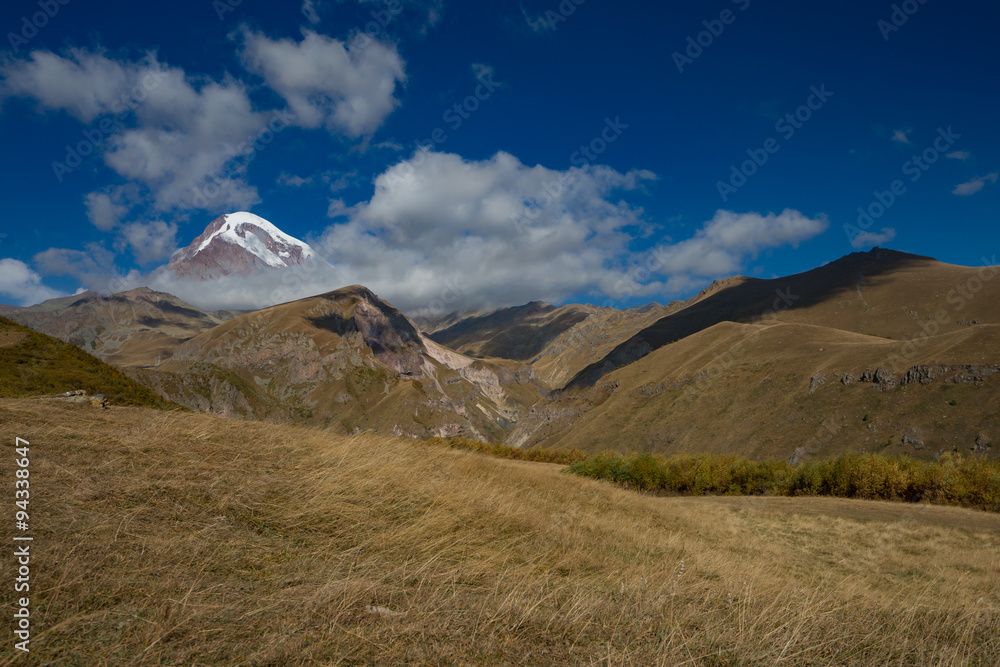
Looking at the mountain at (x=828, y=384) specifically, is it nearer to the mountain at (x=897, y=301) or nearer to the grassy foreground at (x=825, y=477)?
the mountain at (x=897, y=301)

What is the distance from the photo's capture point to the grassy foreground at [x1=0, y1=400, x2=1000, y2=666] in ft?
12.0

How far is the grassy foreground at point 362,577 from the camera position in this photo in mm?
3645

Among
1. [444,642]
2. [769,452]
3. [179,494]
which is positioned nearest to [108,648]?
[444,642]

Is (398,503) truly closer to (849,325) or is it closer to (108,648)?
(108,648)

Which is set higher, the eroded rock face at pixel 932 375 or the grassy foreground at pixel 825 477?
the eroded rock face at pixel 932 375

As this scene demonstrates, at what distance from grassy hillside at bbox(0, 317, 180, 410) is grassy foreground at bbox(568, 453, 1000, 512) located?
22277 mm

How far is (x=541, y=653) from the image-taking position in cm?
383

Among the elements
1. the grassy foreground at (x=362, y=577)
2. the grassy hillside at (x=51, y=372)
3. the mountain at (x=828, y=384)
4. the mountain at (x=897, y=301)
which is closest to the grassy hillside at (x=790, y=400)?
the mountain at (x=828, y=384)

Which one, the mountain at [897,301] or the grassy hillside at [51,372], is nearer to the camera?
the grassy hillside at [51,372]

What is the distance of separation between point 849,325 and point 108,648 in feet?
653

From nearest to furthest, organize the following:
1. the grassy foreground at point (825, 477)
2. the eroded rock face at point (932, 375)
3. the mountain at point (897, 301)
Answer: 1. the grassy foreground at point (825, 477)
2. the eroded rock face at point (932, 375)
3. the mountain at point (897, 301)

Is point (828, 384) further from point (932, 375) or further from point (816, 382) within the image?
point (932, 375)

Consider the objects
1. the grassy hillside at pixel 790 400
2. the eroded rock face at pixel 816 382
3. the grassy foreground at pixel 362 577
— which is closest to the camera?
the grassy foreground at pixel 362 577

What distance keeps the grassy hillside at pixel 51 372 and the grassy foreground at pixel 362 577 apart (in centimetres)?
681
